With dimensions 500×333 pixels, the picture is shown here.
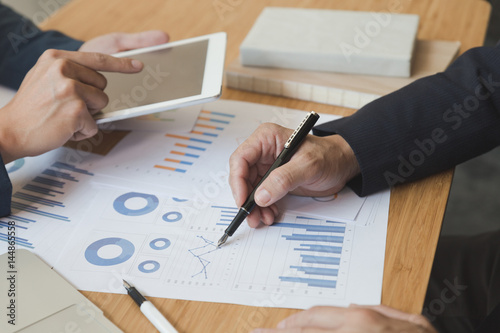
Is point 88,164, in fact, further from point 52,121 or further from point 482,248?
point 482,248

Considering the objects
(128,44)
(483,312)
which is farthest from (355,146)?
(128,44)

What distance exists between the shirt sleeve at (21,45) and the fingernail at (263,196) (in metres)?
0.61

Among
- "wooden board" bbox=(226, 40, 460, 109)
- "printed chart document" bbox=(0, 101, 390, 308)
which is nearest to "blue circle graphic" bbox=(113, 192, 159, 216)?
"printed chart document" bbox=(0, 101, 390, 308)

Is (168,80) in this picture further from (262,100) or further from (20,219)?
(20,219)

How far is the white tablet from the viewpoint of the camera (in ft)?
2.82

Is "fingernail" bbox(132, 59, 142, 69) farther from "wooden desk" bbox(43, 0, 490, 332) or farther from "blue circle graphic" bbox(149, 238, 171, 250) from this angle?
"blue circle graphic" bbox(149, 238, 171, 250)

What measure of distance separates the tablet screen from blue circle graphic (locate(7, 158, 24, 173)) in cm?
18

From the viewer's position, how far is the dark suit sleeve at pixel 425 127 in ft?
2.62

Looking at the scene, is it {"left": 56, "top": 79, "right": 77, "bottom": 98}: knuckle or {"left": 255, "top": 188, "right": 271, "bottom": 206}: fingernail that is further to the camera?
{"left": 56, "top": 79, "right": 77, "bottom": 98}: knuckle

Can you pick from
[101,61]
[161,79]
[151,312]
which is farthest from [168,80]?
[151,312]

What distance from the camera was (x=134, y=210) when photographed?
79 cm

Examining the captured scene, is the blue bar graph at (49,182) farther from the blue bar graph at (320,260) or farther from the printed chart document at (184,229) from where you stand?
the blue bar graph at (320,260)

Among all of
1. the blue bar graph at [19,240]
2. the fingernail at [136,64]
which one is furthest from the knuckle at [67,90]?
the blue bar graph at [19,240]

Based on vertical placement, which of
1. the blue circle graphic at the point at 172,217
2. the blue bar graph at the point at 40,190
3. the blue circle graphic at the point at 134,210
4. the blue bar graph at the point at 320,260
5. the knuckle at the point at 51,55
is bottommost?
the blue bar graph at the point at 320,260
